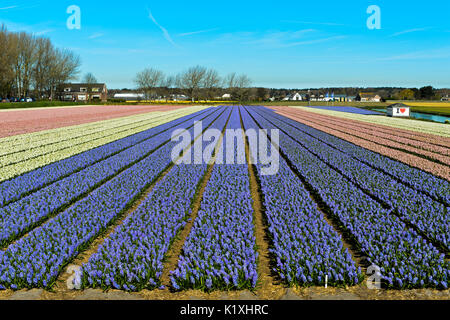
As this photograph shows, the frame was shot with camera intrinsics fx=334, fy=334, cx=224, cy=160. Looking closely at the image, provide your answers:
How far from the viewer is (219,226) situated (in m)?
6.18

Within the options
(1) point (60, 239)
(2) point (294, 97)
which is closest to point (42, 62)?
(1) point (60, 239)

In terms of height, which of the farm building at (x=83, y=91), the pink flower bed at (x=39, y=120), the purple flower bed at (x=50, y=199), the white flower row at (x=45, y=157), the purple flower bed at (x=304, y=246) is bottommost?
the purple flower bed at (x=304, y=246)

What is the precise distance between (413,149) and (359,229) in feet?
40.8

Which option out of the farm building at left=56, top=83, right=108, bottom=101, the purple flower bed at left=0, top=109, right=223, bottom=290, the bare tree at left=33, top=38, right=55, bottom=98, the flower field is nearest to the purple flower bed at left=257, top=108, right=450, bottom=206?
the flower field

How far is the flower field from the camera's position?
4.67 m

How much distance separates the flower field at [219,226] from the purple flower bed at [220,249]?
0.02 meters

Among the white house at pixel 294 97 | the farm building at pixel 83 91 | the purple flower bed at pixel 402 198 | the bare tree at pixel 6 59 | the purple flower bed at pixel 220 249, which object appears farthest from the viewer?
the white house at pixel 294 97

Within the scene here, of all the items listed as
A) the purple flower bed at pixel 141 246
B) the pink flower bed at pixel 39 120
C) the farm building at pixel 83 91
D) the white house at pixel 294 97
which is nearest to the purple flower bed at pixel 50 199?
the purple flower bed at pixel 141 246

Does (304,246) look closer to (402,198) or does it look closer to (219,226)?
(219,226)

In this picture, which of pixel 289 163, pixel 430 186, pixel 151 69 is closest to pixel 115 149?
pixel 289 163

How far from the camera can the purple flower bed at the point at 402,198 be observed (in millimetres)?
6219

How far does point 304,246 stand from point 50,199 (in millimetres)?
5908

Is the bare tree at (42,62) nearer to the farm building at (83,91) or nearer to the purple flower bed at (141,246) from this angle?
the farm building at (83,91)

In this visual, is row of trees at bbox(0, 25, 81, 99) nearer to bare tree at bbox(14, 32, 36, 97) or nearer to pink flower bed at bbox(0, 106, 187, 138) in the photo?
bare tree at bbox(14, 32, 36, 97)
